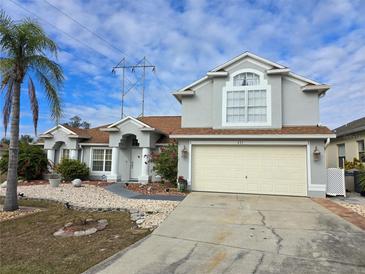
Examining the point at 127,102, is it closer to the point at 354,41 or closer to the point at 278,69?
the point at 278,69

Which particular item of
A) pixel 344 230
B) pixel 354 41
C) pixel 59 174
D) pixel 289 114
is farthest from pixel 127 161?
pixel 354 41

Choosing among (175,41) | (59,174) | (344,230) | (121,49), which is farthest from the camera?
(121,49)

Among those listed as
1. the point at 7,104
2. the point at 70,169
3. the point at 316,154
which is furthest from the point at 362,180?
the point at 70,169

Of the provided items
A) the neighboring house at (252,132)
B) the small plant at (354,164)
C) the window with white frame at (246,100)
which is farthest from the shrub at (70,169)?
the small plant at (354,164)

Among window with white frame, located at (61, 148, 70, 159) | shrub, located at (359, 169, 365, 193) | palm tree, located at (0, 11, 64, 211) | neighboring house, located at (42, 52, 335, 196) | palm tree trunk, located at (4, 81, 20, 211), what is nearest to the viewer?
palm tree, located at (0, 11, 64, 211)

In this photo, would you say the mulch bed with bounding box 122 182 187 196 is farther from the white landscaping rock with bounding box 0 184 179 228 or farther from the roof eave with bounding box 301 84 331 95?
the roof eave with bounding box 301 84 331 95

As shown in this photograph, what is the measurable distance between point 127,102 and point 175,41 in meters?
9.69

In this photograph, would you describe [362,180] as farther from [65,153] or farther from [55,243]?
[65,153]

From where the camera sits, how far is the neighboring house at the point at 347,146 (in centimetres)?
1591

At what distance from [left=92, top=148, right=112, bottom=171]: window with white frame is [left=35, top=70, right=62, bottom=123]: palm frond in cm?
859

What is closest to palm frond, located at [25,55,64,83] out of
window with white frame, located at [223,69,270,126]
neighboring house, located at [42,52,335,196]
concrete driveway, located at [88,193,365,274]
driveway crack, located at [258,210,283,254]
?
neighboring house, located at [42,52,335,196]

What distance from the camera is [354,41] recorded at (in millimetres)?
14031

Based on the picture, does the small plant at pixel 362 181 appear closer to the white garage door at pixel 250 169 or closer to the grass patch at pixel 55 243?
the white garage door at pixel 250 169

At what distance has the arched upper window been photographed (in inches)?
568
